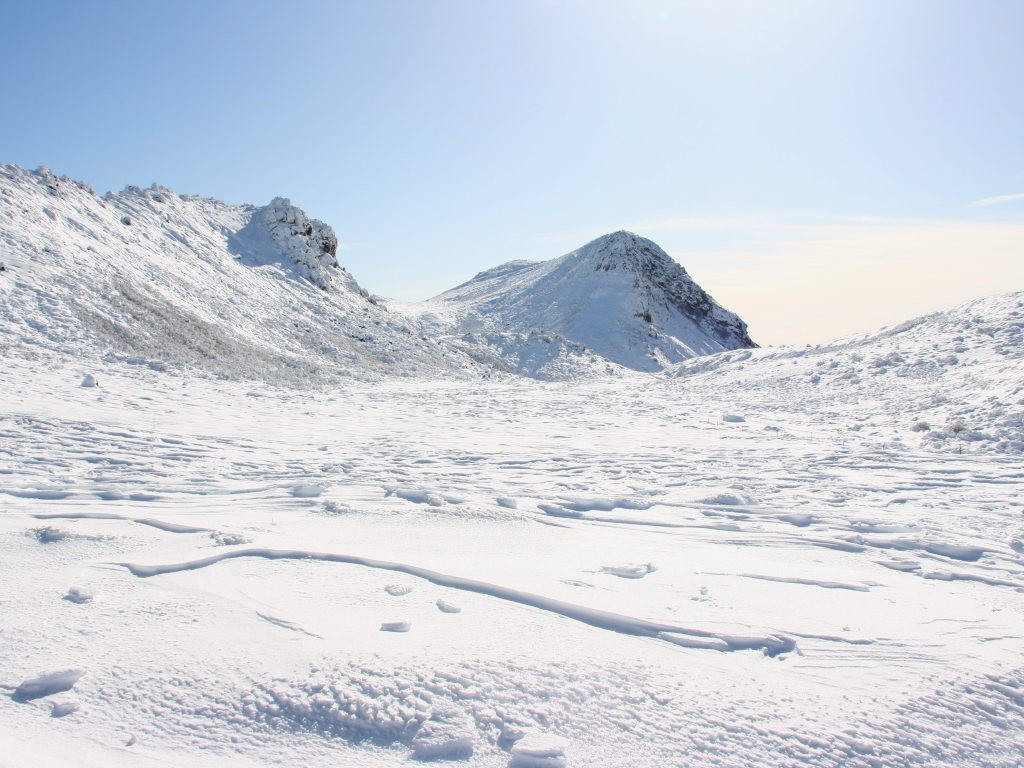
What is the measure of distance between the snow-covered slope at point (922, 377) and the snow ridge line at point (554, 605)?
8939mm

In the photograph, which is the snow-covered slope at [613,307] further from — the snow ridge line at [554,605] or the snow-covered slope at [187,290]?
the snow ridge line at [554,605]

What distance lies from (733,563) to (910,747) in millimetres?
2539

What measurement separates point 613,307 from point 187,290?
37.1m

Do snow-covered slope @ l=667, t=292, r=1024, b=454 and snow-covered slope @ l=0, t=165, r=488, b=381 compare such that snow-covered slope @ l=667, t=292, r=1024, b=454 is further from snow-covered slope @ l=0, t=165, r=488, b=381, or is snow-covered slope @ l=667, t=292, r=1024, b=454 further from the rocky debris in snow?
the rocky debris in snow

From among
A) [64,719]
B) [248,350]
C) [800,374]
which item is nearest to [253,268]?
[248,350]

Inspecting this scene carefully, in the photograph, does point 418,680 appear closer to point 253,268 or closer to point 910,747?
point 910,747

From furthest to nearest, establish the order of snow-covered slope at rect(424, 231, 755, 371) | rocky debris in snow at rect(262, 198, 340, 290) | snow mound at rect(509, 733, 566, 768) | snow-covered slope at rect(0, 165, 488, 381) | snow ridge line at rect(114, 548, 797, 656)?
snow-covered slope at rect(424, 231, 755, 371) < rocky debris in snow at rect(262, 198, 340, 290) < snow-covered slope at rect(0, 165, 488, 381) < snow ridge line at rect(114, 548, 797, 656) < snow mound at rect(509, 733, 566, 768)

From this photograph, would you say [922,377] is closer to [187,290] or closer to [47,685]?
[47,685]

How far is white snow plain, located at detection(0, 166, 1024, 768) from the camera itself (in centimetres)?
307

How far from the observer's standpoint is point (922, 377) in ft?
56.3

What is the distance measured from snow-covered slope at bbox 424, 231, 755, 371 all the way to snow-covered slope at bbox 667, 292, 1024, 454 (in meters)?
21.5

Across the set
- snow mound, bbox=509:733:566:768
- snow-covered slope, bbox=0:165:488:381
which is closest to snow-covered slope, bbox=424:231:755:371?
snow-covered slope, bbox=0:165:488:381

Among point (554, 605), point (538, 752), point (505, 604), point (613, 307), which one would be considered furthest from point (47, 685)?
point (613, 307)

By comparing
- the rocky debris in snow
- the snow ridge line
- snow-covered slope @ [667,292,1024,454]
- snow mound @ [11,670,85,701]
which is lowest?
snow mound @ [11,670,85,701]
